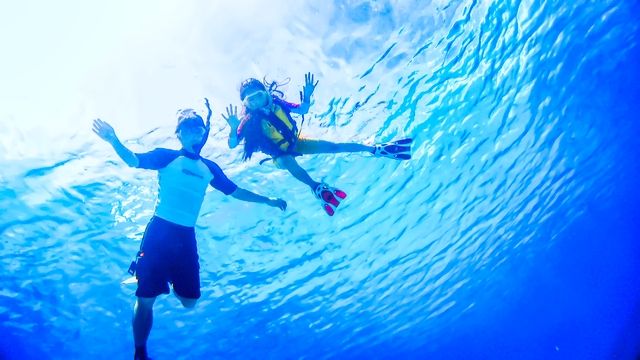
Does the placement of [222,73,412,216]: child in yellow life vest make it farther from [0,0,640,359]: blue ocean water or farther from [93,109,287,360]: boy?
[0,0,640,359]: blue ocean water

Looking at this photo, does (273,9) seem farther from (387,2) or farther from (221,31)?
(387,2)

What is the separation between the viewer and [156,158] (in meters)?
6.17

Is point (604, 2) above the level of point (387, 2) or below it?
above

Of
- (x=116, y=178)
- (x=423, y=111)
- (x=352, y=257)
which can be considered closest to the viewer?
(x=116, y=178)

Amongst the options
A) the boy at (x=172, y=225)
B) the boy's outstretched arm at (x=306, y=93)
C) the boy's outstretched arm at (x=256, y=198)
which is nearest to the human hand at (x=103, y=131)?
the boy at (x=172, y=225)

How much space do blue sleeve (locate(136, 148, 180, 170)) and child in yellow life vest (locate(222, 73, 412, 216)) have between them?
109 centimetres

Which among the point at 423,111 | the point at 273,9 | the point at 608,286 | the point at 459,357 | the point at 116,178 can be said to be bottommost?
the point at 116,178

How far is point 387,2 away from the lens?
9203 millimetres

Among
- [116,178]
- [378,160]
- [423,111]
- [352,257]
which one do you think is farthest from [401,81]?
[352,257]

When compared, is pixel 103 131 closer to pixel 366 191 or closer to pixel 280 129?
pixel 280 129

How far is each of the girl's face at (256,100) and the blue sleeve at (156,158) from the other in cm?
162

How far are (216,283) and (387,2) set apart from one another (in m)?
13.0

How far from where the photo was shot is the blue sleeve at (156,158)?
5.97 metres

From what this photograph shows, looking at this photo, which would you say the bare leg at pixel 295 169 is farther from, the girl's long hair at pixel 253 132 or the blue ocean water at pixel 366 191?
the blue ocean water at pixel 366 191
